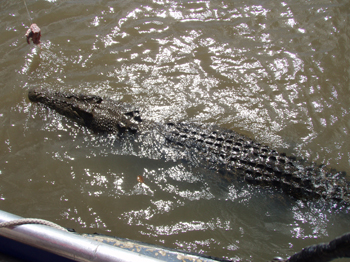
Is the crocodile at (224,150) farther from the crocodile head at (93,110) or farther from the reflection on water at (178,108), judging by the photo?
the reflection on water at (178,108)

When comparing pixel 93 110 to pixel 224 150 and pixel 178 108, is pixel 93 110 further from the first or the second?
pixel 224 150

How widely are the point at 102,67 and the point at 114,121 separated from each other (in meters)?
1.62

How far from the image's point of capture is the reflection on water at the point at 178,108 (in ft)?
10.4

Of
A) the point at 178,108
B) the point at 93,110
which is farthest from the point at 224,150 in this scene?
the point at 93,110

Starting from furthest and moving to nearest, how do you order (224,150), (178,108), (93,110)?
1. (178,108)
2. (93,110)
3. (224,150)

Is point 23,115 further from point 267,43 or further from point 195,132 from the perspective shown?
point 267,43

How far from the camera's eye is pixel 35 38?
4.61 m

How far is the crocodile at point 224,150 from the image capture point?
315 centimetres

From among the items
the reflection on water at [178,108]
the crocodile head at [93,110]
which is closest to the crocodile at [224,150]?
the crocodile head at [93,110]

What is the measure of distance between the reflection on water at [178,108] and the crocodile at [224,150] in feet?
0.53

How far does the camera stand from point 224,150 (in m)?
3.44

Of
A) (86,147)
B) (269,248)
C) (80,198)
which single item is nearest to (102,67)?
(86,147)

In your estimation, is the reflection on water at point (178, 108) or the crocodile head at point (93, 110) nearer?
the reflection on water at point (178, 108)

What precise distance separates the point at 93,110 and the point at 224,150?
2.19 metres
